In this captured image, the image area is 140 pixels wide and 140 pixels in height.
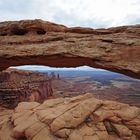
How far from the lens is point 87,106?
2122 centimetres

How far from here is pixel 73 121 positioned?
19.1 m

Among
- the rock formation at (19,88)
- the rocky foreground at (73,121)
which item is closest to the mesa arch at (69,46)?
the rocky foreground at (73,121)

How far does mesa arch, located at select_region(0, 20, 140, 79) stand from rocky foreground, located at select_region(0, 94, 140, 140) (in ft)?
27.6

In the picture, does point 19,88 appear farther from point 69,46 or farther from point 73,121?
point 69,46

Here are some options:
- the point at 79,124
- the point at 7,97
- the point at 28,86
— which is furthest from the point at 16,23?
the point at 28,86

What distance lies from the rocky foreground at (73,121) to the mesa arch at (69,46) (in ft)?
27.6

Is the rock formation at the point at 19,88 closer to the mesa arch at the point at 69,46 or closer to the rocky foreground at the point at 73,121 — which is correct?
the rocky foreground at the point at 73,121

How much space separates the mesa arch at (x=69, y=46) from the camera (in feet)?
29.9

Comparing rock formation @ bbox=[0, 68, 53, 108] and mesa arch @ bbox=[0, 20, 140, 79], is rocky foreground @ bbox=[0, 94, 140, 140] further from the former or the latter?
rock formation @ bbox=[0, 68, 53, 108]

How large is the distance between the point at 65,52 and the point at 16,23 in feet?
8.40

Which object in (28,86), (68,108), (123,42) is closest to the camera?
(123,42)

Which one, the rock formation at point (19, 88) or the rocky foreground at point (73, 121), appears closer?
the rocky foreground at point (73, 121)

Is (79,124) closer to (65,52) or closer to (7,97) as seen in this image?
(65,52)

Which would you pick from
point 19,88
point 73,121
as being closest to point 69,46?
point 73,121
